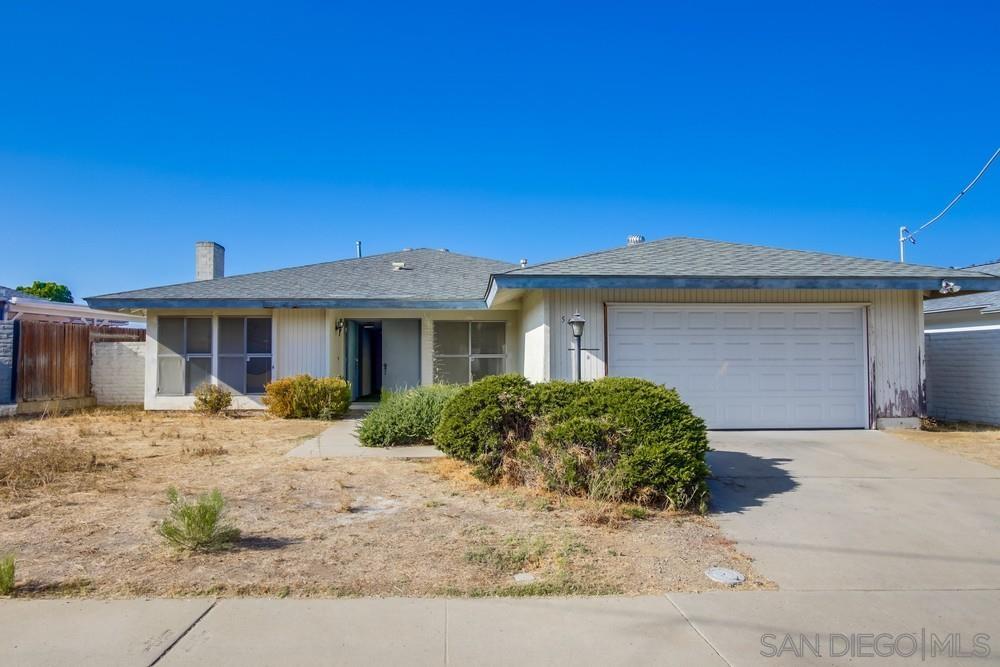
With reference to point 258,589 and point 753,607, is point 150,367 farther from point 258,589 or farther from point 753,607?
point 753,607

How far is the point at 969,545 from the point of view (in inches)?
193

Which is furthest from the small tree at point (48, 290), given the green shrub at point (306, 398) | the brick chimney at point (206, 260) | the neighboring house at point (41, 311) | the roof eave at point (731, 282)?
the roof eave at point (731, 282)

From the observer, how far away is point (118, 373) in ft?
51.8

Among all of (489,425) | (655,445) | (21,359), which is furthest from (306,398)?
(655,445)

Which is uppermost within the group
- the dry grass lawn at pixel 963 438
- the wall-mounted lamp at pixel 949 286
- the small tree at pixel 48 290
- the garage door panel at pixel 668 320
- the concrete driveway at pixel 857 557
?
the small tree at pixel 48 290

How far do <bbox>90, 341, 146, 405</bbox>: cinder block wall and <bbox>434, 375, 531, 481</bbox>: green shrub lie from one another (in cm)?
1231

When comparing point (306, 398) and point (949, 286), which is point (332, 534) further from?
point (949, 286)

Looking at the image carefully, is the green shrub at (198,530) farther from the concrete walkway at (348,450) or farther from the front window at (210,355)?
the front window at (210,355)

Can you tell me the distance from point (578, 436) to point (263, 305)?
9.91 m

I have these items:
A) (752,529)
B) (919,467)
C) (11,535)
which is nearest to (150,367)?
(11,535)

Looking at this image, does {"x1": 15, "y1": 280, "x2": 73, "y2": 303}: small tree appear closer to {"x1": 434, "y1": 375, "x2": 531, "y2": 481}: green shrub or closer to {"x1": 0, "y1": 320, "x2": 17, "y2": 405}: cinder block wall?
{"x1": 0, "y1": 320, "x2": 17, "y2": 405}: cinder block wall

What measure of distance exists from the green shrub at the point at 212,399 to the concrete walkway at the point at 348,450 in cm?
438

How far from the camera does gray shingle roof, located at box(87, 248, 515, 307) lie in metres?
13.9

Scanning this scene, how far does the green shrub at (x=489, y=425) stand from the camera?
6.71 meters
